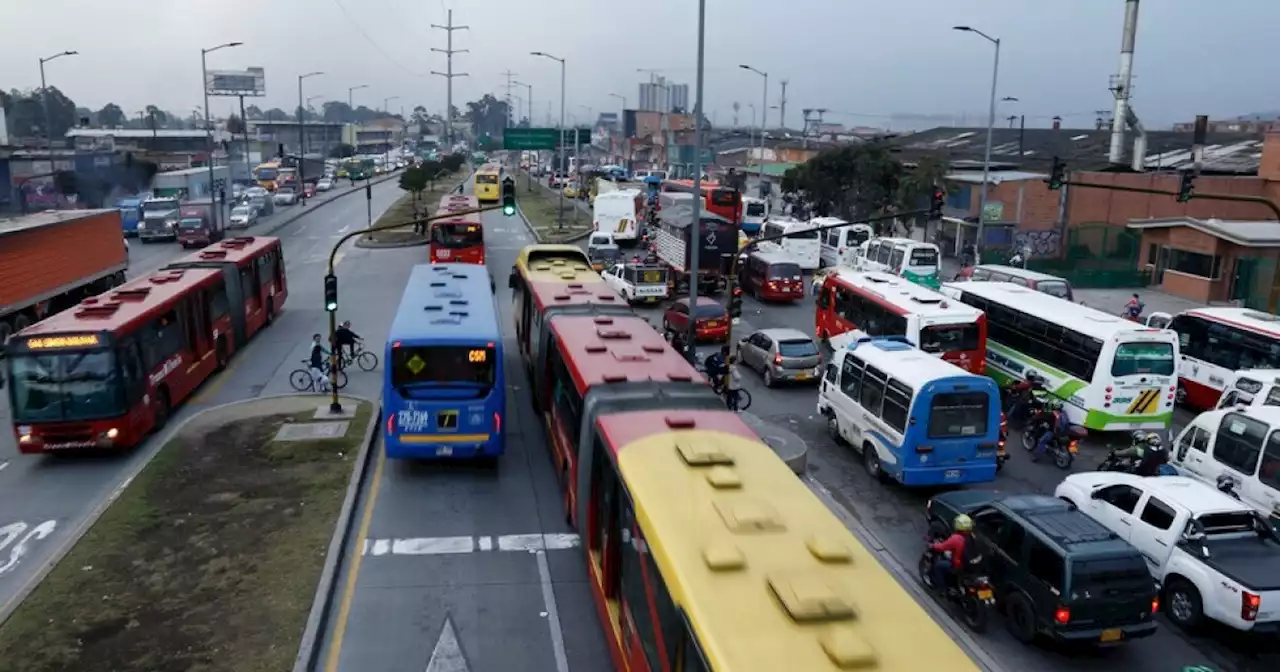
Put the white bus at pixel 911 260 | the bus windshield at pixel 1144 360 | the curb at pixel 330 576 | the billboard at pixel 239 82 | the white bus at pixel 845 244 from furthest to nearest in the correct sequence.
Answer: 1. the billboard at pixel 239 82
2. the white bus at pixel 845 244
3. the white bus at pixel 911 260
4. the bus windshield at pixel 1144 360
5. the curb at pixel 330 576

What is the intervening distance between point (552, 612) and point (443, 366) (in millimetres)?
5585

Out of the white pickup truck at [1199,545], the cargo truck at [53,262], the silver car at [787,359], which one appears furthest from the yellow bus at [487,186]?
the white pickup truck at [1199,545]

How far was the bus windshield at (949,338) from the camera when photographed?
21.6 m

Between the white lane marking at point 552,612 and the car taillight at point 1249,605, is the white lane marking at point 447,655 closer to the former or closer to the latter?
the white lane marking at point 552,612

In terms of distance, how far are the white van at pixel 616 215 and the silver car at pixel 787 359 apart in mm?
26548

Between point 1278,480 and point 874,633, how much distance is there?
11.9 m

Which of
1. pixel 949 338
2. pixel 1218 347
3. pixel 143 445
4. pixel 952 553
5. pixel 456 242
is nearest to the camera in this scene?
pixel 952 553

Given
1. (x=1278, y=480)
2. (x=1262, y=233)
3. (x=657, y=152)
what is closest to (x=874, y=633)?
(x=1278, y=480)

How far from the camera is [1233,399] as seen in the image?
19.3m

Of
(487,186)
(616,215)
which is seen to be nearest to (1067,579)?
(616,215)

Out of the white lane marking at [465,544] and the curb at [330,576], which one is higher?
the curb at [330,576]

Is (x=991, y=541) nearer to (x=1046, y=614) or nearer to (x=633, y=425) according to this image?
(x=1046, y=614)

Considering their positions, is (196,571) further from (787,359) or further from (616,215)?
(616,215)

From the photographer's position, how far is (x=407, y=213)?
221 ft
